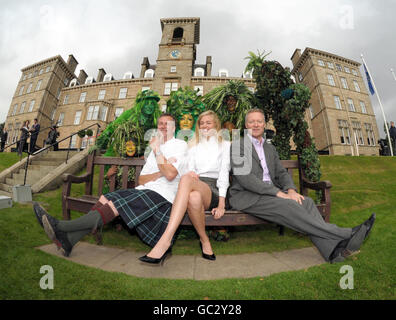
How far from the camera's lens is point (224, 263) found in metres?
2.07

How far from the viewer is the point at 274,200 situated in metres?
2.19

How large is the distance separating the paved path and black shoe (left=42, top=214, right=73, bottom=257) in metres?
0.17

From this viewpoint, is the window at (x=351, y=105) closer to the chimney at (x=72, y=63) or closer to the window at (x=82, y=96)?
the window at (x=82, y=96)

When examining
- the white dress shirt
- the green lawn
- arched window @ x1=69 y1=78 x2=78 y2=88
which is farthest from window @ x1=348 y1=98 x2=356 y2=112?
arched window @ x1=69 y1=78 x2=78 y2=88

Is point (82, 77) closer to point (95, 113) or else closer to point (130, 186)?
point (95, 113)

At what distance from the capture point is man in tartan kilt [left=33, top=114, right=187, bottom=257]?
1908 mm

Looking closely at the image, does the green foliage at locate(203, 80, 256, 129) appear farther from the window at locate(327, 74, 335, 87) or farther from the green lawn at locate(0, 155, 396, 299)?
the window at locate(327, 74, 335, 87)

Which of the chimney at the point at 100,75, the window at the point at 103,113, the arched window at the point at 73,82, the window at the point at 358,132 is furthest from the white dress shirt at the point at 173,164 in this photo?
the arched window at the point at 73,82

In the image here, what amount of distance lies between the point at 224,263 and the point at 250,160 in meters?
1.27

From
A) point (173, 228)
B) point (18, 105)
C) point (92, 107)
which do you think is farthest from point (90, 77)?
point (173, 228)

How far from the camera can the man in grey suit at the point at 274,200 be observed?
1950mm

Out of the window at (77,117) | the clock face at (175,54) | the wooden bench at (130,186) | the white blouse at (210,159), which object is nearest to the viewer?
the wooden bench at (130,186)

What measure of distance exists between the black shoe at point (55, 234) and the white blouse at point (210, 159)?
1538 millimetres
